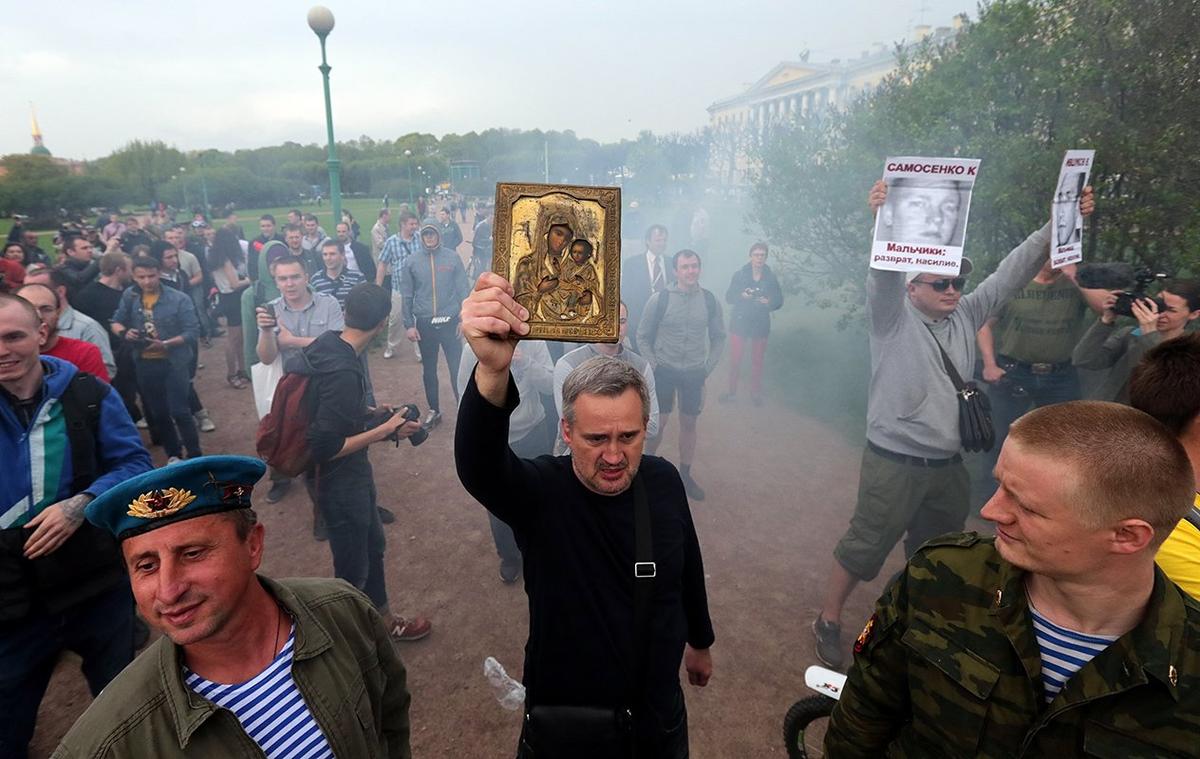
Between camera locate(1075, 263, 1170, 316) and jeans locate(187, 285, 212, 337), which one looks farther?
jeans locate(187, 285, 212, 337)

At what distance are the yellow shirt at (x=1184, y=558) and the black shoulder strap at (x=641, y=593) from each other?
1.49 meters

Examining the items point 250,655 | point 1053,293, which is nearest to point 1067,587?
point 250,655

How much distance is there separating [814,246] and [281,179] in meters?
65.4

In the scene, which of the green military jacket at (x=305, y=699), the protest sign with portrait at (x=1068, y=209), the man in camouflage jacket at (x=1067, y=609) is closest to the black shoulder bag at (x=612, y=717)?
the green military jacket at (x=305, y=699)

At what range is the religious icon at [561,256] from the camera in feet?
6.01

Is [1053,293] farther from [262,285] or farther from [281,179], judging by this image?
[281,179]

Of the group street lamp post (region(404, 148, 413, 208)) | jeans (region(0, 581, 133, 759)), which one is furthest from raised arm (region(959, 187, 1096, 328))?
street lamp post (region(404, 148, 413, 208))

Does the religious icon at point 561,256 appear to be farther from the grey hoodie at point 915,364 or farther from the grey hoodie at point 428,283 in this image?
the grey hoodie at point 428,283

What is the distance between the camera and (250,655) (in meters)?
1.71

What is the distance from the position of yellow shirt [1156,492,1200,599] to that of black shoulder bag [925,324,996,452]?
6.28ft

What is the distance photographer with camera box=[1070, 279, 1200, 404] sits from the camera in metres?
3.94

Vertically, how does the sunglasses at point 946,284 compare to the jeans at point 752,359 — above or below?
above

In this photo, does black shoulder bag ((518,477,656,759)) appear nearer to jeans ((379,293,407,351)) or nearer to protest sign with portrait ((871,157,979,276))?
protest sign with portrait ((871,157,979,276))

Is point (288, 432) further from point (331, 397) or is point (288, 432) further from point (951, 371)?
point (951, 371)
